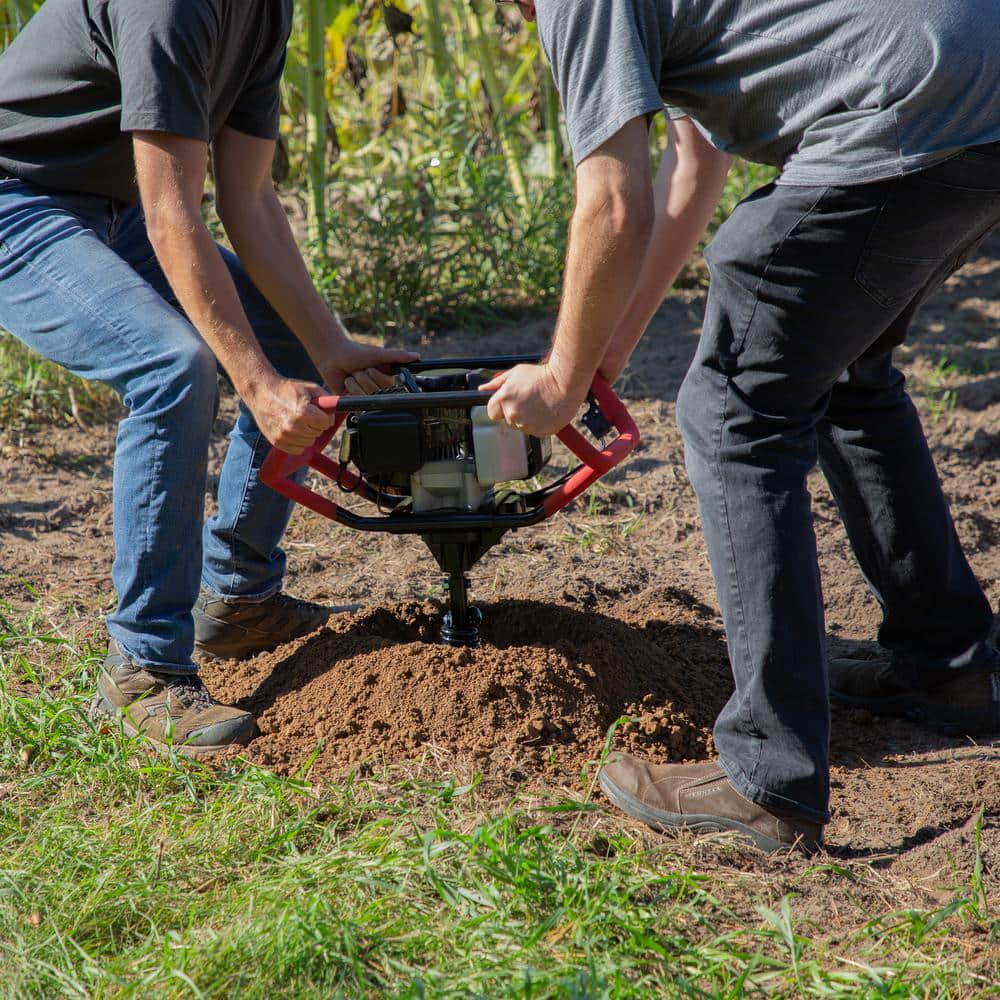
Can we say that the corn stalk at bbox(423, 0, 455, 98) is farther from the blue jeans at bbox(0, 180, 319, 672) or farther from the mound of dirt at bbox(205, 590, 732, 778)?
the mound of dirt at bbox(205, 590, 732, 778)

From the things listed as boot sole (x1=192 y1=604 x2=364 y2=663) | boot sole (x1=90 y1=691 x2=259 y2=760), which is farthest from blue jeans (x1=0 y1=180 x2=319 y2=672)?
boot sole (x1=192 y1=604 x2=364 y2=663)

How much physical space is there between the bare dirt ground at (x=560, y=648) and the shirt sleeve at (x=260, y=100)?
127 centimetres

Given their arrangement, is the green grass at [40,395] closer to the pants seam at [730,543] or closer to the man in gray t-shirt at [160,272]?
the man in gray t-shirt at [160,272]

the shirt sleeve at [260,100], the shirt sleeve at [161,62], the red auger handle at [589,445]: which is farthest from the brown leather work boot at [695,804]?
the shirt sleeve at [260,100]

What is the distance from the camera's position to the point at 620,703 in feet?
9.29

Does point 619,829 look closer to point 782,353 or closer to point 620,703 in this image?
point 620,703

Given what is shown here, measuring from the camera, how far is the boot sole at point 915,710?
9.42ft

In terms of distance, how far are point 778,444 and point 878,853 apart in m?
0.88

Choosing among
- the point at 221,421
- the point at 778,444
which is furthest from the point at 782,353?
the point at 221,421

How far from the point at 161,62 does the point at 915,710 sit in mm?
2283

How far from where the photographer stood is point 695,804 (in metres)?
2.40

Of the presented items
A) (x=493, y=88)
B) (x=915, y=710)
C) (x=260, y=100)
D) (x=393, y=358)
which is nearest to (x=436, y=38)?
(x=493, y=88)

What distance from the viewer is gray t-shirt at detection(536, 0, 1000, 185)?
1.98 meters

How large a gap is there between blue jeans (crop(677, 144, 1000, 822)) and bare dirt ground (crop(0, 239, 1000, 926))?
298mm
